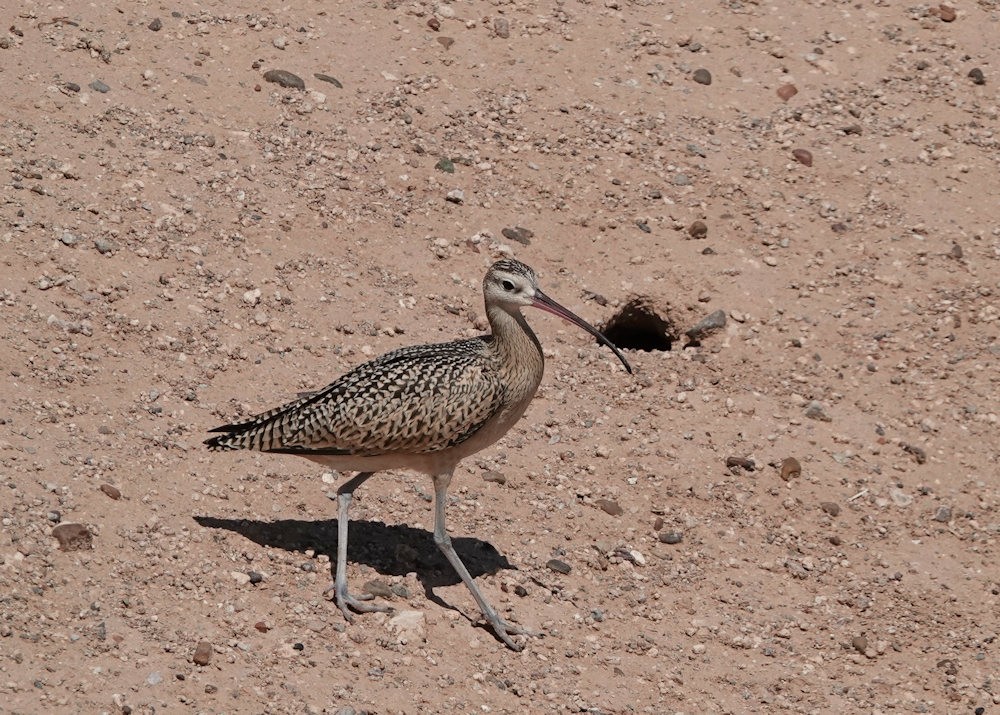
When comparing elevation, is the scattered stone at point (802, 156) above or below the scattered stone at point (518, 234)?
above

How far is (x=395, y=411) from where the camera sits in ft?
27.7

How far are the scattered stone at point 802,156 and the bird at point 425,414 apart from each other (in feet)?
15.5

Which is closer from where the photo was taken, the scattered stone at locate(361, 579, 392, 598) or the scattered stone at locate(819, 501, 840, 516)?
the scattered stone at locate(361, 579, 392, 598)

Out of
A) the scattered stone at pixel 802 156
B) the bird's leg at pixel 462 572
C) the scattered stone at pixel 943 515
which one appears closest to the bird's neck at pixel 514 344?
the bird's leg at pixel 462 572

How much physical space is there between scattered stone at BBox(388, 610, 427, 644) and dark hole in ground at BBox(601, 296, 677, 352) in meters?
3.55

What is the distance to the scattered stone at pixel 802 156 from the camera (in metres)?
12.7

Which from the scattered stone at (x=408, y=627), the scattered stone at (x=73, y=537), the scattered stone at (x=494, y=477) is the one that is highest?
the scattered stone at (x=73, y=537)

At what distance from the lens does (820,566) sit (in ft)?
32.1

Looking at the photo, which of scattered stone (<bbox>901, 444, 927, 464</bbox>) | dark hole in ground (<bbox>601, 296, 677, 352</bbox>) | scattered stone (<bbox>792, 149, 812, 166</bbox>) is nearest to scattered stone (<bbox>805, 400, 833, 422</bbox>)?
scattered stone (<bbox>901, 444, 927, 464</bbox>)

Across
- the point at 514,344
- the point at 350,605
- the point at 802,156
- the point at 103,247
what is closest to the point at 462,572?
the point at 350,605

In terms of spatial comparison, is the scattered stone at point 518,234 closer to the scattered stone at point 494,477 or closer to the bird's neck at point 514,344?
the scattered stone at point 494,477

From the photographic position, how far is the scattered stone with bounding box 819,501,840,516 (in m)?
10.1

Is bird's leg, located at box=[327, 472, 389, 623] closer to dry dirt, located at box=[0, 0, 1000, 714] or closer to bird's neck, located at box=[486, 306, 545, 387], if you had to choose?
dry dirt, located at box=[0, 0, 1000, 714]

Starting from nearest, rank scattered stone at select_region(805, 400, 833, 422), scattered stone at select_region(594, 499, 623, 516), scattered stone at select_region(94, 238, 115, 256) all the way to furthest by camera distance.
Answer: scattered stone at select_region(594, 499, 623, 516) → scattered stone at select_region(94, 238, 115, 256) → scattered stone at select_region(805, 400, 833, 422)
